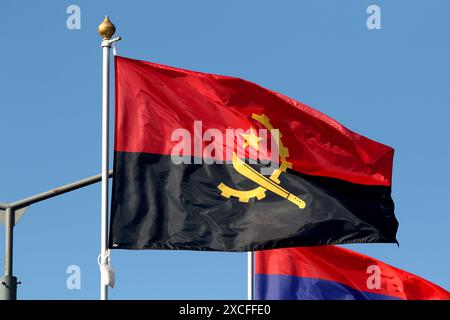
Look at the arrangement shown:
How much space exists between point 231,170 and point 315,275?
736 cm

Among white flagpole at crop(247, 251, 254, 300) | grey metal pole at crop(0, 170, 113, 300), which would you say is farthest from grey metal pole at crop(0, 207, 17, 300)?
white flagpole at crop(247, 251, 254, 300)

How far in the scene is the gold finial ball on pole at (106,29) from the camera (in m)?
19.2

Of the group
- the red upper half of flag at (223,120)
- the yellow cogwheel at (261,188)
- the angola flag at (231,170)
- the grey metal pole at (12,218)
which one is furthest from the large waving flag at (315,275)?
the grey metal pole at (12,218)

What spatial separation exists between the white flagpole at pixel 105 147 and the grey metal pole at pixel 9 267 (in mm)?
1121

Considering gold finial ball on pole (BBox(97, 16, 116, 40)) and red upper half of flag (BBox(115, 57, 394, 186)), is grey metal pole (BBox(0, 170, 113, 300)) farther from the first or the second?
gold finial ball on pole (BBox(97, 16, 116, 40))

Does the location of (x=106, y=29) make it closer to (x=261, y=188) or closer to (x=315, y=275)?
(x=261, y=188)

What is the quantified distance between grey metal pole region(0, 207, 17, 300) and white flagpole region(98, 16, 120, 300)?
3.68 feet

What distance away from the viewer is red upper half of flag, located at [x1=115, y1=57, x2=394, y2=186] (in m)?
19.2

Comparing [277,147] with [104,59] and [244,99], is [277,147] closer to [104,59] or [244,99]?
[244,99]

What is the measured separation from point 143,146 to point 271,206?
191 cm

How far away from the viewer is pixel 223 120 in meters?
19.8

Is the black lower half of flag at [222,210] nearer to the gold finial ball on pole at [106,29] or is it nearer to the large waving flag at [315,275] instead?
the gold finial ball on pole at [106,29]

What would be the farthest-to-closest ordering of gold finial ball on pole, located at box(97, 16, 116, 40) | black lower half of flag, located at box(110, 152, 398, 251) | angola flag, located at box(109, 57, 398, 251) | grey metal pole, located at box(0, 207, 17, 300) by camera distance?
gold finial ball on pole, located at box(97, 16, 116, 40), angola flag, located at box(109, 57, 398, 251), black lower half of flag, located at box(110, 152, 398, 251), grey metal pole, located at box(0, 207, 17, 300)

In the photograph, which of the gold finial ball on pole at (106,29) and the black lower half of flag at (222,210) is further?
the gold finial ball on pole at (106,29)
